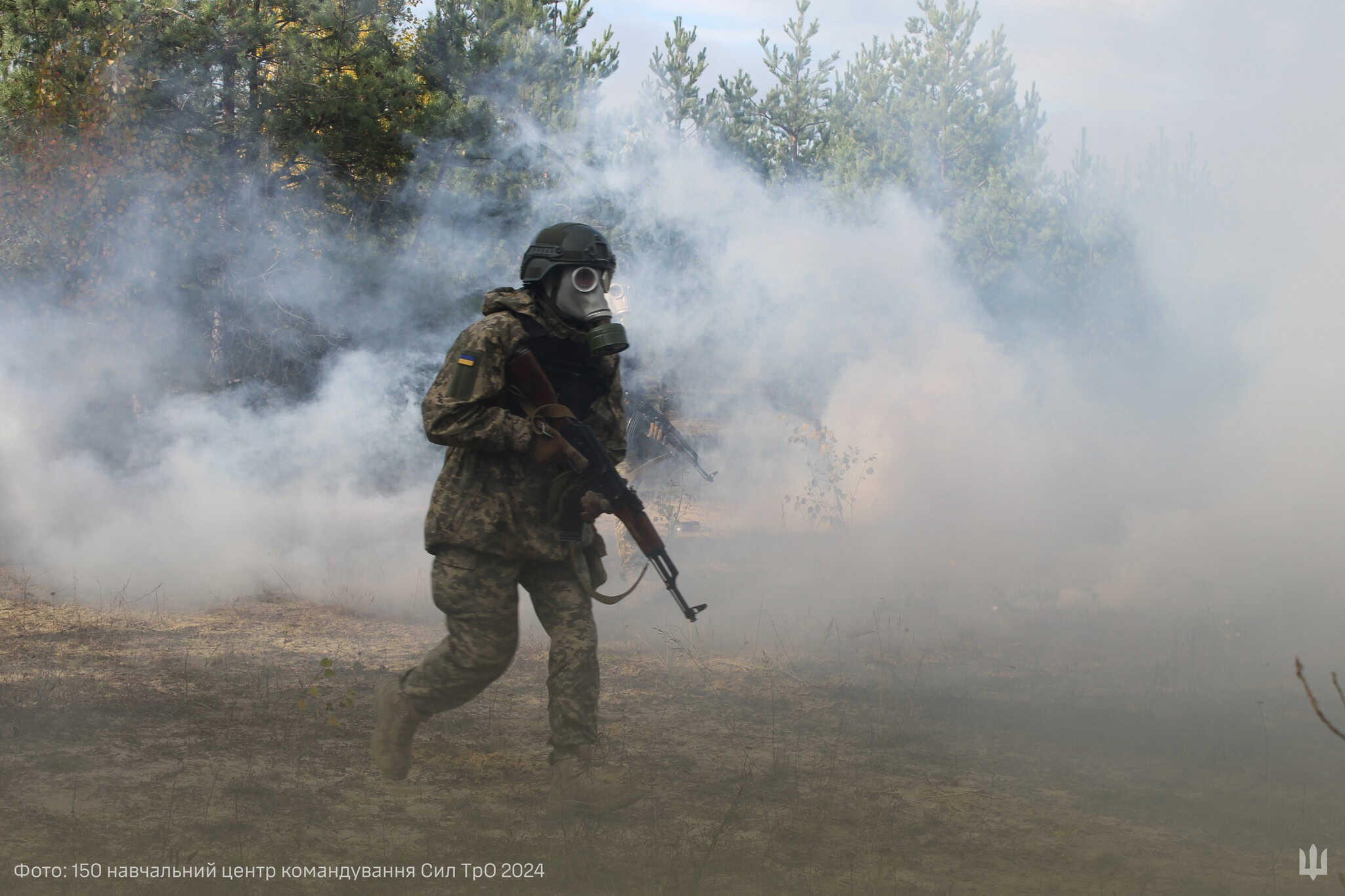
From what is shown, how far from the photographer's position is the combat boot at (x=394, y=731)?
12.5ft

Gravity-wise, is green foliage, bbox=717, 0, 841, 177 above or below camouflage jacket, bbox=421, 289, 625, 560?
above

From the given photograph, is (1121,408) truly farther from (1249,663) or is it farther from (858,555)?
(1249,663)

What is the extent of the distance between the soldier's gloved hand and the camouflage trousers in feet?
0.76

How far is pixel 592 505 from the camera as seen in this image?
3703mm

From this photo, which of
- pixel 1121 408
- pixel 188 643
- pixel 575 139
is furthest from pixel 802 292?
pixel 188 643

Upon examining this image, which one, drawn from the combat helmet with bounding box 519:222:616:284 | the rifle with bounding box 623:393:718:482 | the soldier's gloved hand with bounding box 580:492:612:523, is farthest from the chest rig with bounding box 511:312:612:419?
the rifle with bounding box 623:393:718:482

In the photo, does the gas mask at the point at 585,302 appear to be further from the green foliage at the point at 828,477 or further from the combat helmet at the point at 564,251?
the green foliage at the point at 828,477

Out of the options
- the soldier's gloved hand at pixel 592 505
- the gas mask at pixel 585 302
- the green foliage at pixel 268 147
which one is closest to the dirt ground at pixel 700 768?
the soldier's gloved hand at pixel 592 505

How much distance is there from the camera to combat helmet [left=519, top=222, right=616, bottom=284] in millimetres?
3777

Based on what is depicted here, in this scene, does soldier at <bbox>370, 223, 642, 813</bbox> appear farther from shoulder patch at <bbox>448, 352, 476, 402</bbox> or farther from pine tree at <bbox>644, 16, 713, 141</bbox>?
pine tree at <bbox>644, 16, 713, 141</bbox>

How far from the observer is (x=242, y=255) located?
38.0ft

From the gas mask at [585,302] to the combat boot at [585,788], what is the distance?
4.47ft

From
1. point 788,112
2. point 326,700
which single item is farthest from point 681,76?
point 326,700

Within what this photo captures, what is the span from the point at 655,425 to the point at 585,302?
5.72 m
